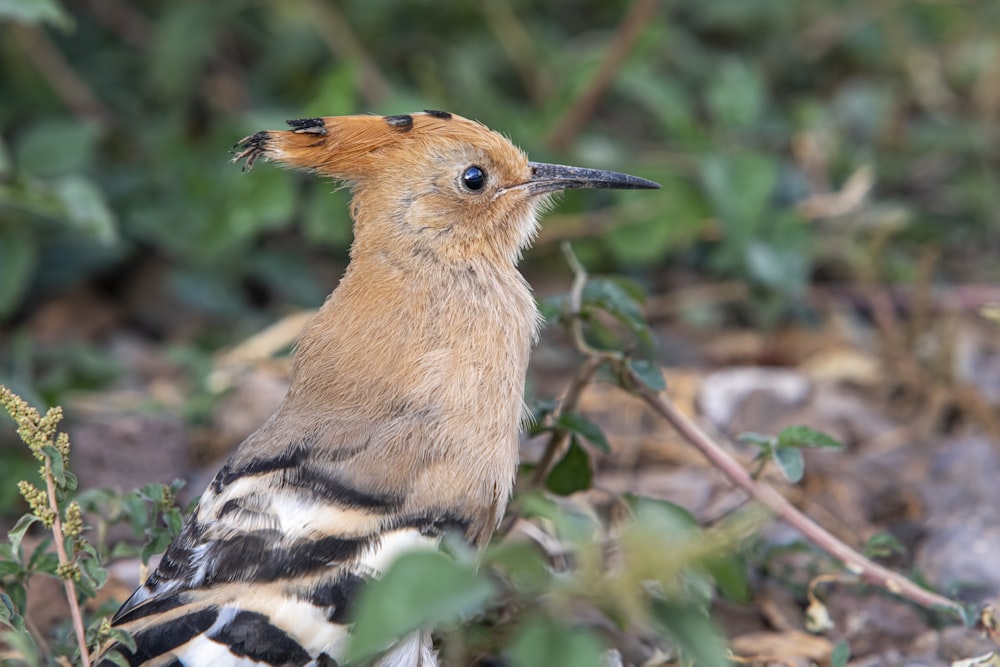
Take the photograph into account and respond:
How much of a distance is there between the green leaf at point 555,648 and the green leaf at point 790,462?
779 mm

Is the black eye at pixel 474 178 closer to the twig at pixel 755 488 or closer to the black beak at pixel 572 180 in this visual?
the black beak at pixel 572 180

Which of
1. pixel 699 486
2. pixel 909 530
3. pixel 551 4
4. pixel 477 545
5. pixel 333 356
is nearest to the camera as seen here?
pixel 477 545

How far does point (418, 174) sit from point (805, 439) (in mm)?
895

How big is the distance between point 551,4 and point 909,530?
2.65 meters

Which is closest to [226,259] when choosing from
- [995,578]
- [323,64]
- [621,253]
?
[323,64]

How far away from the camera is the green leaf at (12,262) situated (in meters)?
3.47

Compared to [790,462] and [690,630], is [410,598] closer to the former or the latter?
[690,630]

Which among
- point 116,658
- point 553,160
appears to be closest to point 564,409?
point 116,658

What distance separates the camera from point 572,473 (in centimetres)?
234

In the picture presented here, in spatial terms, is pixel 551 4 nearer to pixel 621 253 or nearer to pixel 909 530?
pixel 621 253

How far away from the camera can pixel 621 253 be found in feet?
12.8

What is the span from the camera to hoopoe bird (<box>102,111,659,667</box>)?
193 cm

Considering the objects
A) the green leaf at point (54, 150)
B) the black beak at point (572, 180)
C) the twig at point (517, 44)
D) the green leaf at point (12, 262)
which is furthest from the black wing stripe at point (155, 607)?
the twig at point (517, 44)

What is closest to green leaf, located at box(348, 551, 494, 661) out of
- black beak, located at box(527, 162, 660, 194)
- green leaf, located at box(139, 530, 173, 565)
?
green leaf, located at box(139, 530, 173, 565)
